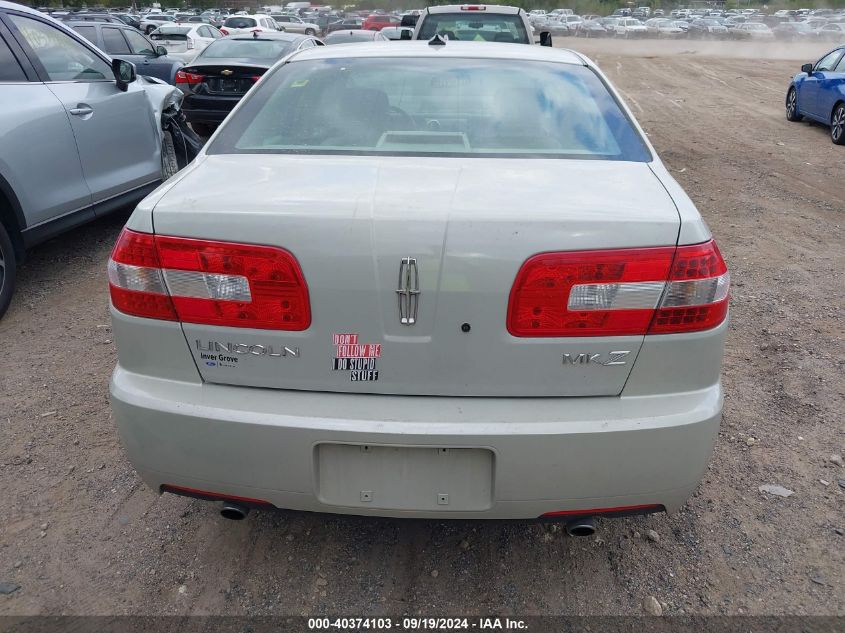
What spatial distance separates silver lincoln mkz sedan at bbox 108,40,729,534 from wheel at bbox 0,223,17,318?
9.36 ft

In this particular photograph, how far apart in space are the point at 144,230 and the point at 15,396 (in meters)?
2.20

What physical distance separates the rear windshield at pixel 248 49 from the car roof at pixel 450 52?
7937mm

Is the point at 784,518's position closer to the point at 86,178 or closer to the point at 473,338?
the point at 473,338

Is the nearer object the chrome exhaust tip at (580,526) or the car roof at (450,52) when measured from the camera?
the chrome exhaust tip at (580,526)

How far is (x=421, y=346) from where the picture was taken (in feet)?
6.57

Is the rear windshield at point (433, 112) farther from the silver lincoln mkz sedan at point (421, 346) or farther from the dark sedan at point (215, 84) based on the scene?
the dark sedan at point (215, 84)

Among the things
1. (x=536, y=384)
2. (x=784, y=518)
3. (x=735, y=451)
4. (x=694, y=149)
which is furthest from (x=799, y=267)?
(x=694, y=149)

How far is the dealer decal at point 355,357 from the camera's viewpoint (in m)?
2.02

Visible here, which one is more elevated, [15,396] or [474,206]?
[474,206]

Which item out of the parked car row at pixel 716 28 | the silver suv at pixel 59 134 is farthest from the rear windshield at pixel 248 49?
the parked car row at pixel 716 28

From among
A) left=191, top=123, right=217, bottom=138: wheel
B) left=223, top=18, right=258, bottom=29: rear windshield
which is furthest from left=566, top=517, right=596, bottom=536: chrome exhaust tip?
left=223, top=18, right=258, bottom=29: rear windshield

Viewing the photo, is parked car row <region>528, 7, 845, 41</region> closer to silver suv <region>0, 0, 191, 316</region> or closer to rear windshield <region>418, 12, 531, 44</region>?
rear windshield <region>418, 12, 531, 44</region>

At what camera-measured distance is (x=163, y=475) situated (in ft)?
7.21

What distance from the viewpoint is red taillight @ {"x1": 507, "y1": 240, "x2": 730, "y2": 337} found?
1.96m
